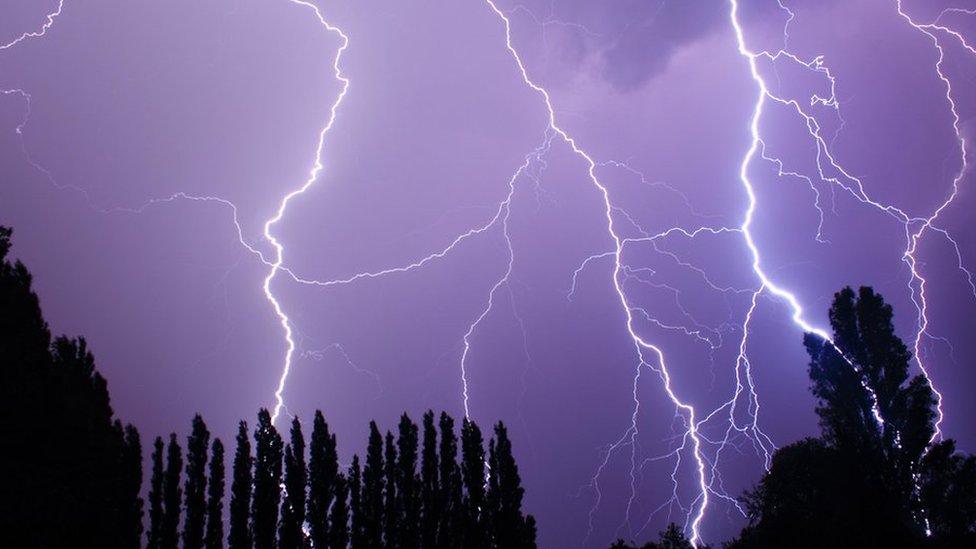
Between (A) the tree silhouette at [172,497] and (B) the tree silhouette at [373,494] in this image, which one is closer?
(A) the tree silhouette at [172,497]

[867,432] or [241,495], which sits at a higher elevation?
[867,432]

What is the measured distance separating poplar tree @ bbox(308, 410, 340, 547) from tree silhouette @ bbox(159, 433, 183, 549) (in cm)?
321

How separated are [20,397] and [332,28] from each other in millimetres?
17368

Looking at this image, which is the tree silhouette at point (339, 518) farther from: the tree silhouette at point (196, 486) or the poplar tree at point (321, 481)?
the tree silhouette at point (196, 486)

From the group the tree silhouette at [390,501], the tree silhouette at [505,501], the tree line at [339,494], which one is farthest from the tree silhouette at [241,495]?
the tree silhouette at [505,501]

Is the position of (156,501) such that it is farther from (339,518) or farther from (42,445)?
(42,445)

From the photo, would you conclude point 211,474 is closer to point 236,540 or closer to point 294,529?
point 236,540

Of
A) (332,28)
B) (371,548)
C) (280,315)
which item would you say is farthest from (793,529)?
(332,28)

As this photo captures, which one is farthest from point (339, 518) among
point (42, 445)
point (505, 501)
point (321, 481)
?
point (42, 445)

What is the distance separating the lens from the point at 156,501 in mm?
13055

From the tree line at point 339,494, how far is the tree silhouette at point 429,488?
0.09ft

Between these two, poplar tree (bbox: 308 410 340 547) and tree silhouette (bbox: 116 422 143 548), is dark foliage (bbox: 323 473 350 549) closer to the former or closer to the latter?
poplar tree (bbox: 308 410 340 547)

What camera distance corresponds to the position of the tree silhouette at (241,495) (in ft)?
42.9

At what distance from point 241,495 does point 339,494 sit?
2.53m
